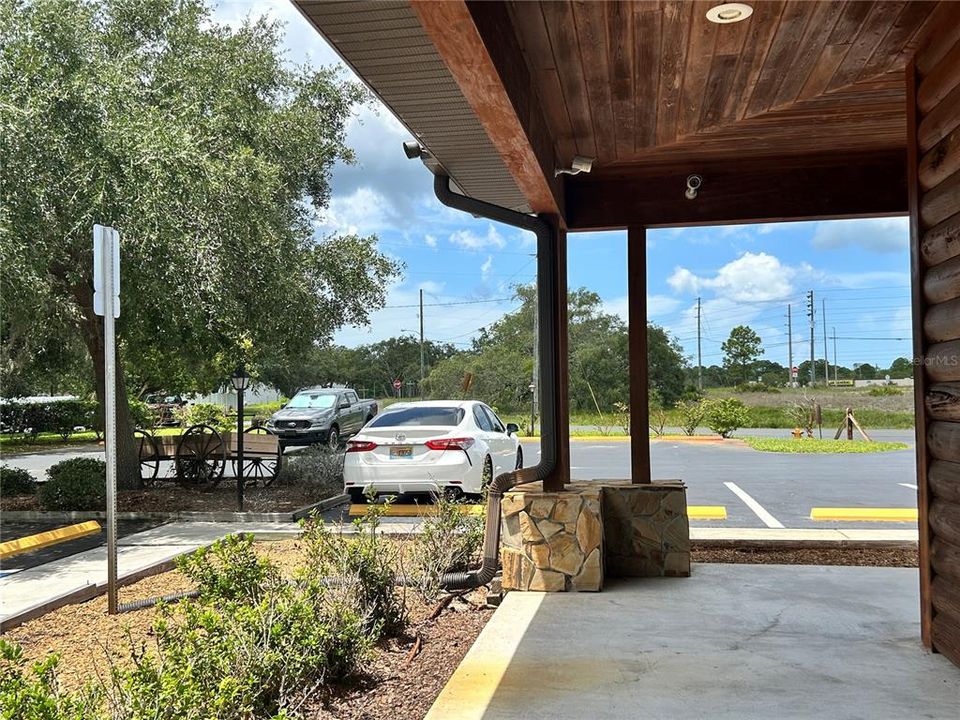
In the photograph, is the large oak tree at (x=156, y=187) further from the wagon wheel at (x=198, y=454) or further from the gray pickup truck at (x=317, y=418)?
the gray pickup truck at (x=317, y=418)

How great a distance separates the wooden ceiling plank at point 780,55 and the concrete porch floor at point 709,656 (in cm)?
297

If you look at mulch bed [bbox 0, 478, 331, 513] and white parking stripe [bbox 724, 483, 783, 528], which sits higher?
mulch bed [bbox 0, 478, 331, 513]

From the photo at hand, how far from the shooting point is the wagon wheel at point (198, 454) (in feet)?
37.8

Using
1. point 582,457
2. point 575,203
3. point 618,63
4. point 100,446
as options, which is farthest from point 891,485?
point 100,446

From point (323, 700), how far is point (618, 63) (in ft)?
10.9

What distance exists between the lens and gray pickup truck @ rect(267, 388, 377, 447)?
19.7m

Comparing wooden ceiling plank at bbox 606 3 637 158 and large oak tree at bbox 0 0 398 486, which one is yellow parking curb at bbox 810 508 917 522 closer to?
wooden ceiling plank at bbox 606 3 637 158

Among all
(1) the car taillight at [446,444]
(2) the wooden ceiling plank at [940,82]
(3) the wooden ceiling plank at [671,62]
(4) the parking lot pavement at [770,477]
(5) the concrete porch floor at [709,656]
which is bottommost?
(4) the parking lot pavement at [770,477]

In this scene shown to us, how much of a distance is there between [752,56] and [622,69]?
629 mm

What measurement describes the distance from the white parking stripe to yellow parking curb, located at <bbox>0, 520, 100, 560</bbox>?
7.25 m

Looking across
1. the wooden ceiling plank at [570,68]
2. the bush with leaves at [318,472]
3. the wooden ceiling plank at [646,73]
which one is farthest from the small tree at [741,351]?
the wooden ceiling plank at [570,68]

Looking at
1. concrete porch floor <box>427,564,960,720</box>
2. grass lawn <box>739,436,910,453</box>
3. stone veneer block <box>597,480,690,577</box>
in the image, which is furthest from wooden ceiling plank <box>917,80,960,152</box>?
grass lawn <box>739,436,910,453</box>

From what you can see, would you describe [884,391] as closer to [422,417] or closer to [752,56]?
[422,417]

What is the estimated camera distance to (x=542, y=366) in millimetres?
5648
